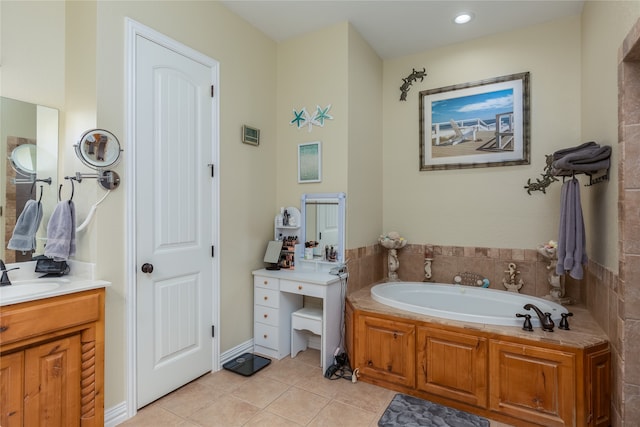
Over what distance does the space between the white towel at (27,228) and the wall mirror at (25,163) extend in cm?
2

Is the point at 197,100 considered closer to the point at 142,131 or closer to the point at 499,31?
the point at 142,131

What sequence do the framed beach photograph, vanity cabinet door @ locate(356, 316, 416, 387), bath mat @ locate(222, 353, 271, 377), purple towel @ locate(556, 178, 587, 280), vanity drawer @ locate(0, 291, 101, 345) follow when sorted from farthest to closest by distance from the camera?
1. the framed beach photograph
2. bath mat @ locate(222, 353, 271, 377)
3. vanity cabinet door @ locate(356, 316, 416, 387)
4. purple towel @ locate(556, 178, 587, 280)
5. vanity drawer @ locate(0, 291, 101, 345)

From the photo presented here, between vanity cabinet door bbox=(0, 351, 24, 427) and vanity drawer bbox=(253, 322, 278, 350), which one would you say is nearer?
vanity cabinet door bbox=(0, 351, 24, 427)

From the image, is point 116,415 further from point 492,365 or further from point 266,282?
point 492,365

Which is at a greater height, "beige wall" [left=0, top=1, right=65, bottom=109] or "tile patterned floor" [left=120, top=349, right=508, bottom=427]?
"beige wall" [left=0, top=1, right=65, bottom=109]

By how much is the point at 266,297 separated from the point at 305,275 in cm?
44

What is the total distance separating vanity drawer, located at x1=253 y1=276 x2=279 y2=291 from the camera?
9.51ft

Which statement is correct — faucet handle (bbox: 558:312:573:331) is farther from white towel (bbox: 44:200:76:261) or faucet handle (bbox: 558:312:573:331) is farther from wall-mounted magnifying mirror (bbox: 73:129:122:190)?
white towel (bbox: 44:200:76:261)

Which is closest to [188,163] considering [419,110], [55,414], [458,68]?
[55,414]

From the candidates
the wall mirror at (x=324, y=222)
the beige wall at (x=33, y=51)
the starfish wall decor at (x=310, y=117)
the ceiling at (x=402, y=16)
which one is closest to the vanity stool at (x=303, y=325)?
the wall mirror at (x=324, y=222)

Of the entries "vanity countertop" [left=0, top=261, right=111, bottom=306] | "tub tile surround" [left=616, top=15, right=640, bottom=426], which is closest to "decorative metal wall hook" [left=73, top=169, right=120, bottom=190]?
"vanity countertop" [left=0, top=261, right=111, bottom=306]

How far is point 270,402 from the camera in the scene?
2.25 metres

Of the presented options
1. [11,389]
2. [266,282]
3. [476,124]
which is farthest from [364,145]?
[11,389]

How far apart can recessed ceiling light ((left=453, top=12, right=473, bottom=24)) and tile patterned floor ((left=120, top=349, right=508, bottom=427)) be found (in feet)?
10.4
